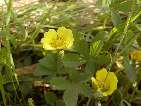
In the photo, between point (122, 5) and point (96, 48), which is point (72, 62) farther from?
point (122, 5)

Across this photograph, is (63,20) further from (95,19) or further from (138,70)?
(138,70)

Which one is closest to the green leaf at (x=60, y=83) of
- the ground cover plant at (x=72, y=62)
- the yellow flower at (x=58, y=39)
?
the ground cover plant at (x=72, y=62)

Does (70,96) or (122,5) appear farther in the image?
(122,5)

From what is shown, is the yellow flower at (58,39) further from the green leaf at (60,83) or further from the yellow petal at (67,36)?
the green leaf at (60,83)

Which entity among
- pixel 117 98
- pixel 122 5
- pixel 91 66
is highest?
pixel 122 5

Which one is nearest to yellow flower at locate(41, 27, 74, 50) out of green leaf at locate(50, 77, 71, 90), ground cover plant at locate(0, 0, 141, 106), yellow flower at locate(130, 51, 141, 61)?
ground cover plant at locate(0, 0, 141, 106)

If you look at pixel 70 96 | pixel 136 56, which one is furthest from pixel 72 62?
pixel 136 56

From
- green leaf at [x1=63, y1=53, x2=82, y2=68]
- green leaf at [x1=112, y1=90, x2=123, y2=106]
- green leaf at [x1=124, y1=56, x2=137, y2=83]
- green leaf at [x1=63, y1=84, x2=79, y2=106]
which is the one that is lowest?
green leaf at [x1=112, y1=90, x2=123, y2=106]

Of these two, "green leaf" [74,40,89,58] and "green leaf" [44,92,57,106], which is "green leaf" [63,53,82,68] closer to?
"green leaf" [74,40,89,58]
